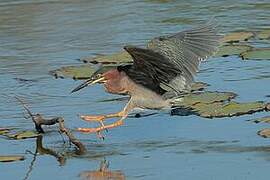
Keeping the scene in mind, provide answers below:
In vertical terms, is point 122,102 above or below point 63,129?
below

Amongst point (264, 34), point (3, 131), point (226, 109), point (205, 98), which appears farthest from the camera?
point (264, 34)

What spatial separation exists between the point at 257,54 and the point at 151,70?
278 cm

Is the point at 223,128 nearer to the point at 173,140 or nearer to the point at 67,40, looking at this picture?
the point at 173,140

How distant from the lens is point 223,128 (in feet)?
24.6

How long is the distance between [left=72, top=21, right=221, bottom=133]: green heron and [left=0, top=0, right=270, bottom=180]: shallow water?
0.93 ft

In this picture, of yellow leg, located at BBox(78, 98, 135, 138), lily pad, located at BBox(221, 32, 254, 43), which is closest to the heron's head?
yellow leg, located at BBox(78, 98, 135, 138)

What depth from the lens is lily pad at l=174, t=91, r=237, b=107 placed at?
7992mm

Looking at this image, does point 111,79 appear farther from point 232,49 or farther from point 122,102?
point 232,49

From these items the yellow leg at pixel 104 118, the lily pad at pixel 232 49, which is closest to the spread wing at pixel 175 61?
the yellow leg at pixel 104 118

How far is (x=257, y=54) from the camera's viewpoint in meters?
9.56

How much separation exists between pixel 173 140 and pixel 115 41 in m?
3.98

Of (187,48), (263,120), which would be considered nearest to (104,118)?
(187,48)

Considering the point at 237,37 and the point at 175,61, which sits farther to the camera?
the point at 237,37

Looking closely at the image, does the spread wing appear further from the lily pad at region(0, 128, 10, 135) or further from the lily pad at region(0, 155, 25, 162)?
the lily pad at region(0, 128, 10, 135)
